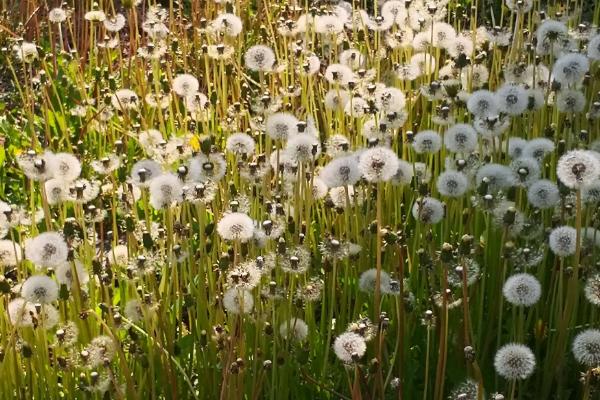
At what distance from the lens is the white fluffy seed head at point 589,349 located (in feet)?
6.79

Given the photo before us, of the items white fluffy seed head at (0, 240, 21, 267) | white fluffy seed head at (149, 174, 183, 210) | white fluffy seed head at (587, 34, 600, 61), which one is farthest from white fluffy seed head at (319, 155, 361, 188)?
white fluffy seed head at (587, 34, 600, 61)

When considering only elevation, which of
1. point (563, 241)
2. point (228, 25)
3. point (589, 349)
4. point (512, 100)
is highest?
point (228, 25)

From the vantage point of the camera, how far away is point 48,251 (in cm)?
226

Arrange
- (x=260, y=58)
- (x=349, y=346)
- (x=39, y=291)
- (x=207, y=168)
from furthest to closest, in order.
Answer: (x=260, y=58) → (x=207, y=168) → (x=39, y=291) → (x=349, y=346)

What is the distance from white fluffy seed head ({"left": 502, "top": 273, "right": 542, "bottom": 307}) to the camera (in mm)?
2193

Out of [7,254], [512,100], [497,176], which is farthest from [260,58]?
[7,254]

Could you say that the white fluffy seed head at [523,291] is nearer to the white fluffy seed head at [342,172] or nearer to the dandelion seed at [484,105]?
the white fluffy seed head at [342,172]

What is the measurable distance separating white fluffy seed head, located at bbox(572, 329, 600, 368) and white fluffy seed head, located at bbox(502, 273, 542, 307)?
150 mm

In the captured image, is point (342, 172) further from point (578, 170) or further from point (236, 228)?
point (578, 170)

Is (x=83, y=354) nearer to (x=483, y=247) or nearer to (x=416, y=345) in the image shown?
(x=416, y=345)

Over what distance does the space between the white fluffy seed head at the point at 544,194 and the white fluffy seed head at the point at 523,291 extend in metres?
0.38

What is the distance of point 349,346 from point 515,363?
0.36 m

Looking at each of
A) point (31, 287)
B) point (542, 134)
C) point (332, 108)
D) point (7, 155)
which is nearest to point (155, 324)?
point (31, 287)

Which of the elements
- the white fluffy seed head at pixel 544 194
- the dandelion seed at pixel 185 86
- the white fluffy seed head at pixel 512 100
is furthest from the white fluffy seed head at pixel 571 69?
the dandelion seed at pixel 185 86
